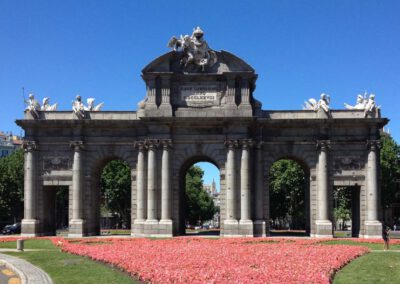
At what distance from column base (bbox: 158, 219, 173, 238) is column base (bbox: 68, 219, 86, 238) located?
7.61 m

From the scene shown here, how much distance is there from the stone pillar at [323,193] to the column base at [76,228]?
22358 millimetres

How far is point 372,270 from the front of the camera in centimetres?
2483

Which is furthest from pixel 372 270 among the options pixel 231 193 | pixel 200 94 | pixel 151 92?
pixel 151 92

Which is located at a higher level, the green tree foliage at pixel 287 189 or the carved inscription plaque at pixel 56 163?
the carved inscription plaque at pixel 56 163

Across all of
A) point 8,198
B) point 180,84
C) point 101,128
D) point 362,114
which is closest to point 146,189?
point 101,128

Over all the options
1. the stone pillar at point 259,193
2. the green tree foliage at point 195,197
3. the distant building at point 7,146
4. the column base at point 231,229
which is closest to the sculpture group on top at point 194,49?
the stone pillar at point 259,193

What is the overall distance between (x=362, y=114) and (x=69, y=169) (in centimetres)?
2908

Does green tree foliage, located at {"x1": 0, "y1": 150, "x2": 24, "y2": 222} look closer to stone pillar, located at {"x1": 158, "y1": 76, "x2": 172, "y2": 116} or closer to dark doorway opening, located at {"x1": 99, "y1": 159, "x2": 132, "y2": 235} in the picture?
dark doorway opening, located at {"x1": 99, "y1": 159, "x2": 132, "y2": 235}

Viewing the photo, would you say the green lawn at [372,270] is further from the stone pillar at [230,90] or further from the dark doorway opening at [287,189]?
the dark doorway opening at [287,189]

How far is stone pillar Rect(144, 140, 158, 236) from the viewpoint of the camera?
47594mm

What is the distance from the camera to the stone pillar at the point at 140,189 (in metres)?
48.5

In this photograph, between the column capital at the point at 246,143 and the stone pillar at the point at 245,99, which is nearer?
the column capital at the point at 246,143

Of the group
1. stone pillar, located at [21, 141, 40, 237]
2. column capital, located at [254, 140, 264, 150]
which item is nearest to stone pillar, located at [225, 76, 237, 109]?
column capital, located at [254, 140, 264, 150]

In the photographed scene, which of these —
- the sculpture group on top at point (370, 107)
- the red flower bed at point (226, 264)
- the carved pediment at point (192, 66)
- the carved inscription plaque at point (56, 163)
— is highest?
the carved pediment at point (192, 66)
